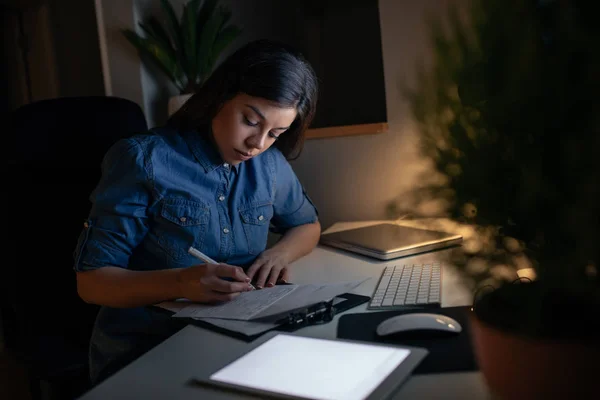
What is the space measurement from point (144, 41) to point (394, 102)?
89cm

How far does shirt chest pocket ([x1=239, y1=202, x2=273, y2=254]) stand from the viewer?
1.29 metres

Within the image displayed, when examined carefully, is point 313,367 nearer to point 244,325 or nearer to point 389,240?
point 244,325

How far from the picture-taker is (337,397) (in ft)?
1.79

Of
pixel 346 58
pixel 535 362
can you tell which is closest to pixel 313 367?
pixel 535 362

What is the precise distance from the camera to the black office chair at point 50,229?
3.96ft

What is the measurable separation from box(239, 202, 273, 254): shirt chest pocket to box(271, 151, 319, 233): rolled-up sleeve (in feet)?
0.31

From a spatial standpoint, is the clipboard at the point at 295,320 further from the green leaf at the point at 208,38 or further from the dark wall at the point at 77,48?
the dark wall at the point at 77,48

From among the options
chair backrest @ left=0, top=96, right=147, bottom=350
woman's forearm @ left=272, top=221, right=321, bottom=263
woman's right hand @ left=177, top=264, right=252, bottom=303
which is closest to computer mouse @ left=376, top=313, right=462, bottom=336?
woman's right hand @ left=177, top=264, right=252, bottom=303

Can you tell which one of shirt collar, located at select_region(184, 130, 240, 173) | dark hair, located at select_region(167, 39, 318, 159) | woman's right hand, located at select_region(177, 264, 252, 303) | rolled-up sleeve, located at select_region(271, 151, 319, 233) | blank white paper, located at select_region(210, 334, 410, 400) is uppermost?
dark hair, located at select_region(167, 39, 318, 159)

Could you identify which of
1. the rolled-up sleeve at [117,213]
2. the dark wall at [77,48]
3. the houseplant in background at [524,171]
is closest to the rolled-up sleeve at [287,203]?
the rolled-up sleeve at [117,213]

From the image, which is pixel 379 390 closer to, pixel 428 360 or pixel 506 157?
pixel 428 360

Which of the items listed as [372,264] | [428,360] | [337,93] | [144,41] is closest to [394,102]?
[337,93]

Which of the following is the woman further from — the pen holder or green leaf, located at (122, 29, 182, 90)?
green leaf, located at (122, 29, 182, 90)

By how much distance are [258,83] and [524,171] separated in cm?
79
